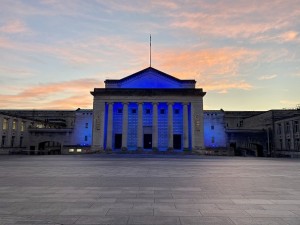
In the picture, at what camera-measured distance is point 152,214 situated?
6.98 m

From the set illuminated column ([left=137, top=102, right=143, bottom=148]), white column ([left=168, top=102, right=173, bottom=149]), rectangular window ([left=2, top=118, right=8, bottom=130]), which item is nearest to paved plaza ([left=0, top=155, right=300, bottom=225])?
illuminated column ([left=137, top=102, right=143, bottom=148])

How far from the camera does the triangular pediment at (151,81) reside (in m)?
58.9

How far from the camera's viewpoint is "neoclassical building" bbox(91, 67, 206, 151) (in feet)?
181

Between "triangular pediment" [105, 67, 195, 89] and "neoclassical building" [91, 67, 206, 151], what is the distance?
1.84m

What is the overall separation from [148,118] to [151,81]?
8531 mm

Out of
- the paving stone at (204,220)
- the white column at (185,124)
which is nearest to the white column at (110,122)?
the white column at (185,124)

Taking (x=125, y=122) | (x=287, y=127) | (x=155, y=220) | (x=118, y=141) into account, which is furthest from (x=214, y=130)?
(x=155, y=220)

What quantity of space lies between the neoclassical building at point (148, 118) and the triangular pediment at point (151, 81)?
6.02ft

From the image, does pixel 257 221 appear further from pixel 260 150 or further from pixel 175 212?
pixel 260 150

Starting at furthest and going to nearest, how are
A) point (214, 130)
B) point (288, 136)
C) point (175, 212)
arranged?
1. point (214, 130)
2. point (288, 136)
3. point (175, 212)

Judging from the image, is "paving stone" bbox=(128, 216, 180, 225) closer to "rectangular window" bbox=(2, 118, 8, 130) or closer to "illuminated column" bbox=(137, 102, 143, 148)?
"illuminated column" bbox=(137, 102, 143, 148)

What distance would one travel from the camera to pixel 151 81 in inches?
2325

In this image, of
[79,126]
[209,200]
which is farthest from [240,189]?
[79,126]

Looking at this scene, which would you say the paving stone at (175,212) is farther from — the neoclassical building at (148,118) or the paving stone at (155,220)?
the neoclassical building at (148,118)
